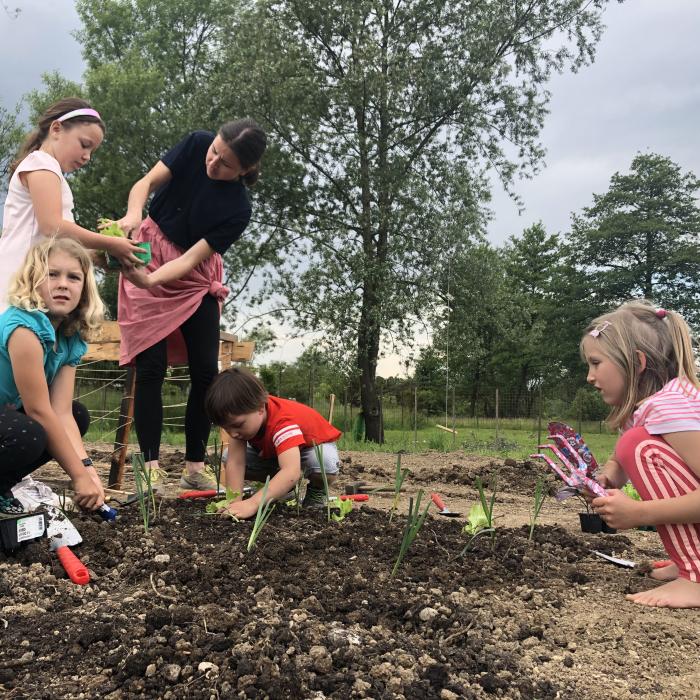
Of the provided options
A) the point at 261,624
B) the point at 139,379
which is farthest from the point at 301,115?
the point at 261,624

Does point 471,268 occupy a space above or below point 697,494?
above

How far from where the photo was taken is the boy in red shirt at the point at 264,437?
2855 millimetres

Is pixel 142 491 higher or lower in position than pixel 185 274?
lower

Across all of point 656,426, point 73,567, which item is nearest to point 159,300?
point 73,567

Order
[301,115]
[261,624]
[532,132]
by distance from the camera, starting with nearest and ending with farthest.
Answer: [261,624] → [301,115] → [532,132]

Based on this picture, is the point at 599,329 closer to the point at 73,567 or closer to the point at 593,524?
the point at 593,524

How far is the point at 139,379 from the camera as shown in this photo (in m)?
3.37

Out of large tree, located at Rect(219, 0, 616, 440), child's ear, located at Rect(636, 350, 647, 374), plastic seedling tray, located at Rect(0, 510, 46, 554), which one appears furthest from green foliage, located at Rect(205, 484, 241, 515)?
large tree, located at Rect(219, 0, 616, 440)

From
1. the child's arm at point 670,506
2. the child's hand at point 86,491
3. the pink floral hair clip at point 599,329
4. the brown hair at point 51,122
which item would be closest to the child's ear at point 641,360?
the pink floral hair clip at point 599,329

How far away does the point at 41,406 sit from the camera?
2350mm

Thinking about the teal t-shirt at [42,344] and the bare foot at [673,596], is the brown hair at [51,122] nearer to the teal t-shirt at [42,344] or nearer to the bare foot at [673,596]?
the teal t-shirt at [42,344]

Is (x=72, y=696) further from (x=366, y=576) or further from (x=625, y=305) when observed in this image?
(x=625, y=305)

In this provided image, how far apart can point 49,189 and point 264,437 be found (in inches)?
53.8

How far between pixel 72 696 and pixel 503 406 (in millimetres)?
22268
